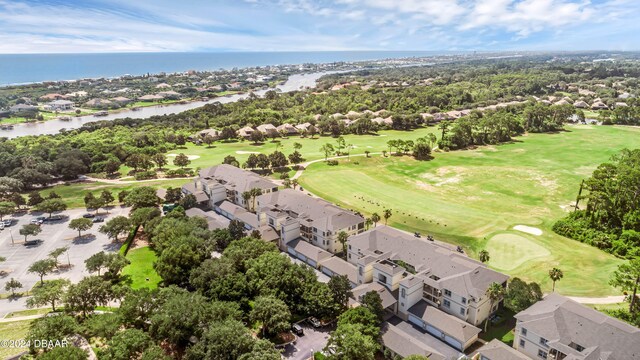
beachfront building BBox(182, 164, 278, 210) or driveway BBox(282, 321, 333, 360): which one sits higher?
beachfront building BBox(182, 164, 278, 210)

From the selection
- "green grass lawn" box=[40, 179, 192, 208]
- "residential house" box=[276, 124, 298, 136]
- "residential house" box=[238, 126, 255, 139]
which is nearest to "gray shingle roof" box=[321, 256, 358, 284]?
"green grass lawn" box=[40, 179, 192, 208]

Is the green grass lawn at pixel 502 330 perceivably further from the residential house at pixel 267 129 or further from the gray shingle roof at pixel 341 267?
the residential house at pixel 267 129

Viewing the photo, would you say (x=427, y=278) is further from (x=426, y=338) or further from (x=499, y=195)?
(x=499, y=195)

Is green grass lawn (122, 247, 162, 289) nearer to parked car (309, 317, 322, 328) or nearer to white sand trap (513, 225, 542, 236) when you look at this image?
parked car (309, 317, 322, 328)

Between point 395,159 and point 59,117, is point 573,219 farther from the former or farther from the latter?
point 59,117

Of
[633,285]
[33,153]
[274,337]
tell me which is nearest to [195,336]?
[274,337]
